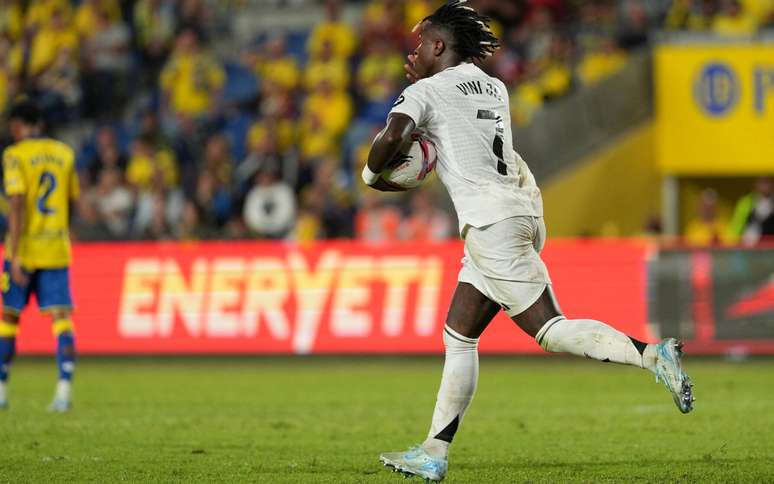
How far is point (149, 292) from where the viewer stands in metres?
16.4

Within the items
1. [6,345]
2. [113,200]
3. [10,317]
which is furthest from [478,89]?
[113,200]

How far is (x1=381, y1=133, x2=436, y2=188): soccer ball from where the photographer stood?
654cm

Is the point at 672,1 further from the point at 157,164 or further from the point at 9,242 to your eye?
the point at 9,242

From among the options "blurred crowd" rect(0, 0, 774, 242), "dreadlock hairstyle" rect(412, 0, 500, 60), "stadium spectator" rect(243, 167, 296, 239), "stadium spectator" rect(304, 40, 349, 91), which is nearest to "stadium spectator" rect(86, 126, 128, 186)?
"blurred crowd" rect(0, 0, 774, 242)

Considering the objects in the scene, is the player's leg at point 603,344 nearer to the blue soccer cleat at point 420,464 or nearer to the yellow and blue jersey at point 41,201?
the blue soccer cleat at point 420,464

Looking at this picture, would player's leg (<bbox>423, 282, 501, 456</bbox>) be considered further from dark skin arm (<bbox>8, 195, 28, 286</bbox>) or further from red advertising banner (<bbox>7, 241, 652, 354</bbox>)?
red advertising banner (<bbox>7, 241, 652, 354</bbox>)

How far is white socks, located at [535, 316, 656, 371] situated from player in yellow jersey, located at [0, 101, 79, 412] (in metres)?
5.32

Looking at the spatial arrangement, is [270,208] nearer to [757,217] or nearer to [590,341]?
[757,217]

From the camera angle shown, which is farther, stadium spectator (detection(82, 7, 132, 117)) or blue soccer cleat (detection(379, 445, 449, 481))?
stadium spectator (detection(82, 7, 132, 117))

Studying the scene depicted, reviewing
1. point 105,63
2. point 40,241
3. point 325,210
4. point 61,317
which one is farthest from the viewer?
point 105,63

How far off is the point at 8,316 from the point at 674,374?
642 cm

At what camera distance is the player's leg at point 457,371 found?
6602mm

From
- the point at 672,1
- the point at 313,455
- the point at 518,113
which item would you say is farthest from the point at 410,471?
the point at 672,1

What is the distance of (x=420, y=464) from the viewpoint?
6535 mm
